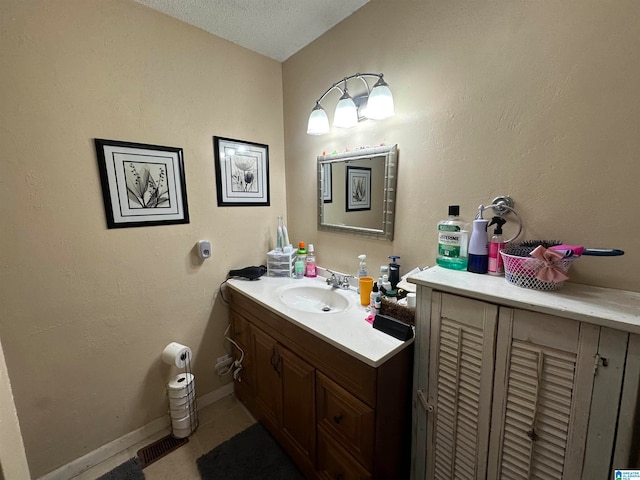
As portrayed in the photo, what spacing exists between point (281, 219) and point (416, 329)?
134cm

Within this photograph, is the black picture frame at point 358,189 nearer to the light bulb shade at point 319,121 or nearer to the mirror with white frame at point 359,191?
the mirror with white frame at point 359,191

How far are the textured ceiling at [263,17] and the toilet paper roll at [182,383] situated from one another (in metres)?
2.10

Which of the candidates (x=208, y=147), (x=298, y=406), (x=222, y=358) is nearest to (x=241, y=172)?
(x=208, y=147)

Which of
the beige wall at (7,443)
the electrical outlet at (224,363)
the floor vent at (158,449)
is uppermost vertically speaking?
the beige wall at (7,443)

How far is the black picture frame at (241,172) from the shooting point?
67.4 inches

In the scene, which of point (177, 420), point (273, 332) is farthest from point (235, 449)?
point (273, 332)

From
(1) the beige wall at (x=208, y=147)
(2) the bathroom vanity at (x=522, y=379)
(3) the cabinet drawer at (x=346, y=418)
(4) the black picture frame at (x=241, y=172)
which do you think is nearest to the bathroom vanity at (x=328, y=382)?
(3) the cabinet drawer at (x=346, y=418)

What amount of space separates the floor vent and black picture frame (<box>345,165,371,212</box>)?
1724 millimetres

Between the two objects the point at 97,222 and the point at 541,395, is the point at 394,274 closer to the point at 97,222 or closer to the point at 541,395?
the point at 541,395

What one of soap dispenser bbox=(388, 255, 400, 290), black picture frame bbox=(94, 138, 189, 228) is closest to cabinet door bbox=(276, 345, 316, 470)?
soap dispenser bbox=(388, 255, 400, 290)

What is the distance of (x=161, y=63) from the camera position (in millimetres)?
1448

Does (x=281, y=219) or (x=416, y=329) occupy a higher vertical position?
(x=281, y=219)

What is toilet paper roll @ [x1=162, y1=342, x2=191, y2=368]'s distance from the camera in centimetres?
152

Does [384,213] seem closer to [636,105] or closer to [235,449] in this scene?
[636,105]
